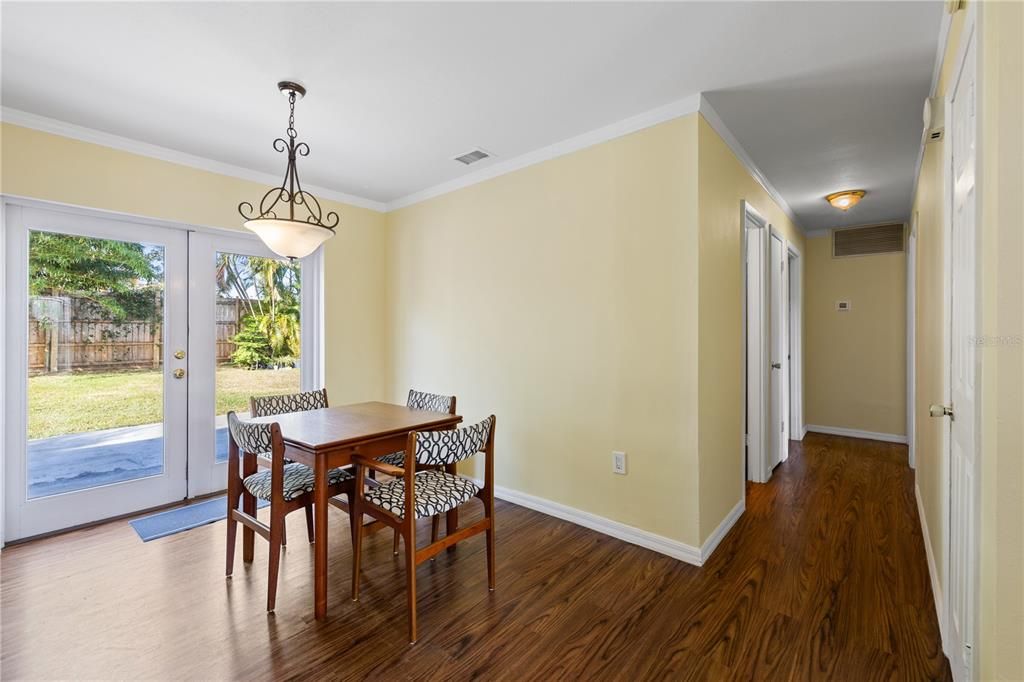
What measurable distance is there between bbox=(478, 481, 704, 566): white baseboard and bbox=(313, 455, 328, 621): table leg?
5.14 ft

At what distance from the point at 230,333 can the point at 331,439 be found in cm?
213

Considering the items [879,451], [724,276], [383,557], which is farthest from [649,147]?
[879,451]

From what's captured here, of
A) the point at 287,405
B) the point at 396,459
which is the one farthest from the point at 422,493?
the point at 287,405

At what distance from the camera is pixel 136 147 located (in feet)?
9.90

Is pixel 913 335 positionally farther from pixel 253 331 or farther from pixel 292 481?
pixel 253 331

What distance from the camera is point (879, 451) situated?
470 centimetres

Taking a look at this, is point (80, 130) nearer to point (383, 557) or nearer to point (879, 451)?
point (383, 557)

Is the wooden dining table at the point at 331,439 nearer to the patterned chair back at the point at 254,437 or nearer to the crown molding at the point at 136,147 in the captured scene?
the patterned chair back at the point at 254,437

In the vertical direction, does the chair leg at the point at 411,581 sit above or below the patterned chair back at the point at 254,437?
below

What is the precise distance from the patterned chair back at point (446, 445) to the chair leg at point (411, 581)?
314mm

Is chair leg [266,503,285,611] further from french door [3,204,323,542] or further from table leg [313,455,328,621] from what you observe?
french door [3,204,323,542]

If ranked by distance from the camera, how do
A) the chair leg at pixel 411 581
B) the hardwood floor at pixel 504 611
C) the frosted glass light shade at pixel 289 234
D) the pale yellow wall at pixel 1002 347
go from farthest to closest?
1. the frosted glass light shade at pixel 289 234
2. the chair leg at pixel 411 581
3. the hardwood floor at pixel 504 611
4. the pale yellow wall at pixel 1002 347

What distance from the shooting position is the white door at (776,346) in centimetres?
397

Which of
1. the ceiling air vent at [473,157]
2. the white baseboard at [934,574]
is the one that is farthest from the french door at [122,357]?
the white baseboard at [934,574]
